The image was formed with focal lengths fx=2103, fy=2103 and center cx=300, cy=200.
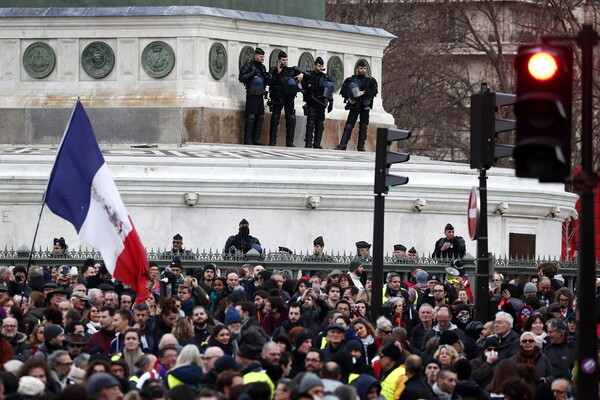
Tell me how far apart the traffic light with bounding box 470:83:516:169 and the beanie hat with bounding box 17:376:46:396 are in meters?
7.10

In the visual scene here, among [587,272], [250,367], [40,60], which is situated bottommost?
[250,367]

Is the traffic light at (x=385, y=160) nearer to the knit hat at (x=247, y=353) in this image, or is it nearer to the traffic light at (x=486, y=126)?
the traffic light at (x=486, y=126)

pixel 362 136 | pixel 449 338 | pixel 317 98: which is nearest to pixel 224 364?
pixel 449 338

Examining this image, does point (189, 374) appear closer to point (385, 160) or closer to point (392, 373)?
point (392, 373)

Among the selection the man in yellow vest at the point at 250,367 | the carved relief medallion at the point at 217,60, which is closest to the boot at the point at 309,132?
the carved relief medallion at the point at 217,60

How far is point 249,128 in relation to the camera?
34.5 metres

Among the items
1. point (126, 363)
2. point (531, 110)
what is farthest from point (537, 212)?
point (531, 110)

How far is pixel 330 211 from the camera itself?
32.8m

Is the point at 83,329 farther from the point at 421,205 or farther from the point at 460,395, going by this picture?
the point at 421,205

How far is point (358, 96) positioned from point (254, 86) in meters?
2.10

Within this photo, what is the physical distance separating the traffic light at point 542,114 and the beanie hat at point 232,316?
6.99 m

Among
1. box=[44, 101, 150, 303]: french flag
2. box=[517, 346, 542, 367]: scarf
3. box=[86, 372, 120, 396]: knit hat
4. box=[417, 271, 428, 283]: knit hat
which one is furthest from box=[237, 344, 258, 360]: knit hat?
box=[417, 271, 428, 283]: knit hat

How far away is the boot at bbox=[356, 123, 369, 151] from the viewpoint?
3594 cm

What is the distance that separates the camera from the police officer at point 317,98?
34.2 meters
